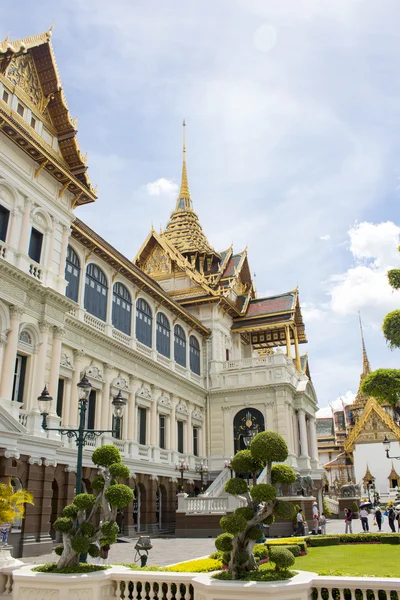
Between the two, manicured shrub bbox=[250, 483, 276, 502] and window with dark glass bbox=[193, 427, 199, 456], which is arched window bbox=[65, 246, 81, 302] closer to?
window with dark glass bbox=[193, 427, 199, 456]

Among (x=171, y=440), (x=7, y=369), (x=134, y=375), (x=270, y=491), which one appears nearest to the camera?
(x=270, y=491)

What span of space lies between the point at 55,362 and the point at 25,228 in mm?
4562

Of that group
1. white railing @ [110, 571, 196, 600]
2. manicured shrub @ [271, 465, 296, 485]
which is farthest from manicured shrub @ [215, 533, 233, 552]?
manicured shrub @ [271, 465, 296, 485]

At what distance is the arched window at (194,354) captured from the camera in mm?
33919

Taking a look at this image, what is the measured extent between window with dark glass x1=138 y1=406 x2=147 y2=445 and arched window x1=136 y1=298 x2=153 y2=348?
3.38 metres

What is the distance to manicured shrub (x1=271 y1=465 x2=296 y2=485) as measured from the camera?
8836 millimetres

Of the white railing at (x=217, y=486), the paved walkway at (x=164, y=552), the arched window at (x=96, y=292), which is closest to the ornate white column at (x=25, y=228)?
the arched window at (x=96, y=292)

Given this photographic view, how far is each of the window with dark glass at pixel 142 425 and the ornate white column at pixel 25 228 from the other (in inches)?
458

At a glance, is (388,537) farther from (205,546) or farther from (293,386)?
(293,386)

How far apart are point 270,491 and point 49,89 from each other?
18034 millimetres

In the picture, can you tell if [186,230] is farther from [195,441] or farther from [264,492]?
[264,492]

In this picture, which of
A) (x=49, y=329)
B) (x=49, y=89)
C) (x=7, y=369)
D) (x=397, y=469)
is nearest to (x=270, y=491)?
(x=7, y=369)

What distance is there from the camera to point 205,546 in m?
19.4

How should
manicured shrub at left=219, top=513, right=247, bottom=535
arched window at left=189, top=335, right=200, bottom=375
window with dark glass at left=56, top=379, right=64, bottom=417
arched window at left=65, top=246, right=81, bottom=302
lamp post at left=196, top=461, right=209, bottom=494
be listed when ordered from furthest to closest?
arched window at left=189, top=335, right=200, bottom=375, lamp post at left=196, top=461, right=209, bottom=494, arched window at left=65, top=246, right=81, bottom=302, window with dark glass at left=56, top=379, right=64, bottom=417, manicured shrub at left=219, top=513, right=247, bottom=535
